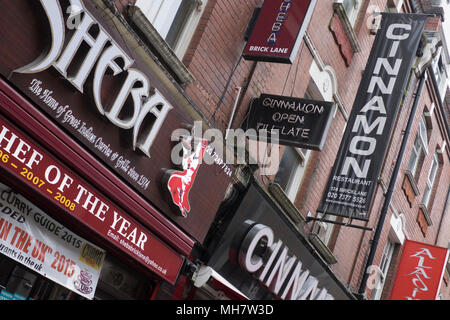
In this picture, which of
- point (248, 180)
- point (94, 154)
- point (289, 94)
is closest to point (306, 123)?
point (248, 180)

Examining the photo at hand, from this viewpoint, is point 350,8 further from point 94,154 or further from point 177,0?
point 94,154

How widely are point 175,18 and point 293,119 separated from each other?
208 cm

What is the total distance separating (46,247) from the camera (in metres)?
5.42

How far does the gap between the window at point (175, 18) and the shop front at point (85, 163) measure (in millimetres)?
933

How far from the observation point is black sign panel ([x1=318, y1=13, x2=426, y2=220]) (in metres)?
10.1

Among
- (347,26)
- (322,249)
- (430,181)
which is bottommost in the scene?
(322,249)

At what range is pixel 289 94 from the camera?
362 inches

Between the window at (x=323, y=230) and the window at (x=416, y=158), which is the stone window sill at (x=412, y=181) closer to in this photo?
the window at (x=416, y=158)

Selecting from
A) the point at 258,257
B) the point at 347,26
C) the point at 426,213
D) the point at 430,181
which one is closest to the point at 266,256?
the point at 258,257

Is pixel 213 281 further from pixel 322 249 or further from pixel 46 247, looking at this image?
pixel 322 249

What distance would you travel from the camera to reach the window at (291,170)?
392 inches

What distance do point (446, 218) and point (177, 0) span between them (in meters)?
15.5

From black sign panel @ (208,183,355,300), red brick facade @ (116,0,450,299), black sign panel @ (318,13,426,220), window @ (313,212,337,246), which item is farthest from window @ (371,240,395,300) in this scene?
black sign panel @ (318,13,426,220)

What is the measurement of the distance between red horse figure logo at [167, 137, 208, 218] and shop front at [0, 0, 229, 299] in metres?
0.01
